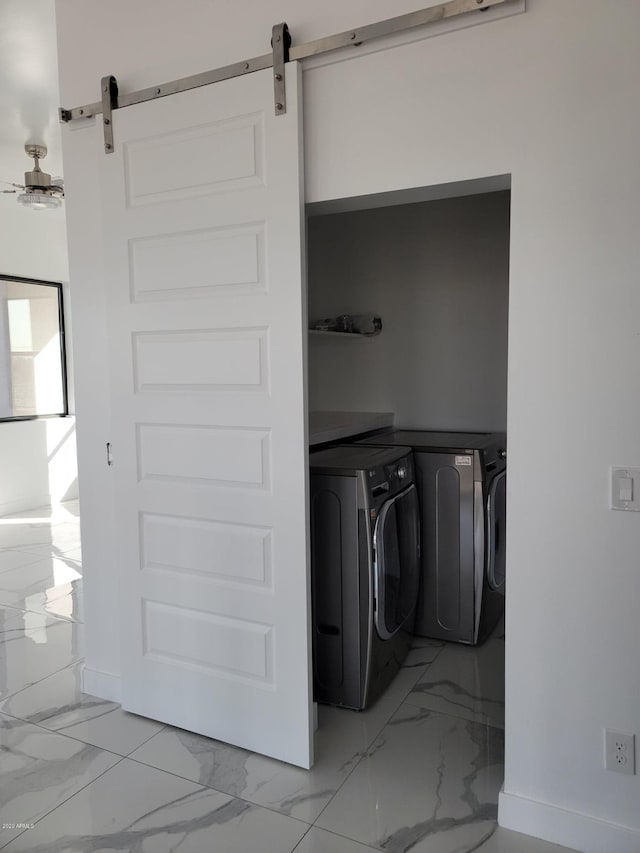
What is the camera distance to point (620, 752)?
1706 millimetres

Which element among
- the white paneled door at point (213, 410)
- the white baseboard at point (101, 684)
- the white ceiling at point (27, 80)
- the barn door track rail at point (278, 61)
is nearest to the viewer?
the barn door track rail at point (278, 61)

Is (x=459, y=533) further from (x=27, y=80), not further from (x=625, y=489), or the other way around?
Answer: (x=27, y=80)

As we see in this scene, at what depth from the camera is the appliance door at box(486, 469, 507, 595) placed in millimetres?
2959

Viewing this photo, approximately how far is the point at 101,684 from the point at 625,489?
219 centimetres

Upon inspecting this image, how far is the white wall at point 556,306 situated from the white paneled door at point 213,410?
0.34 meters

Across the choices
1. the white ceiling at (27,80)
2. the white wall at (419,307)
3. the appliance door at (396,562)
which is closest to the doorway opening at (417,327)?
the white wall at (419,307)

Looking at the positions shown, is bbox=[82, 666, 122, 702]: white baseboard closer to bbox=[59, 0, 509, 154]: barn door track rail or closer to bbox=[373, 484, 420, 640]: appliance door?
bbox=[373, 484, 420, 640]: appliance door

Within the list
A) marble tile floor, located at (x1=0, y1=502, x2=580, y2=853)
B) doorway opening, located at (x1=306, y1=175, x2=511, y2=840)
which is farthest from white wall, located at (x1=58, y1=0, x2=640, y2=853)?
doorway opening, located at (x1=306, y1=175, x2=511, y2=840)

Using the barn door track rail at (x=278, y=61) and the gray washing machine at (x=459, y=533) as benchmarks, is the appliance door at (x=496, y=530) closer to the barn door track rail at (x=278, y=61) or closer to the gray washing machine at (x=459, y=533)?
the gray washing machine at (x=459, y=533)

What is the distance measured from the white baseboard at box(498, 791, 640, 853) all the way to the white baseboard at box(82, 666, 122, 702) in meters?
1.56

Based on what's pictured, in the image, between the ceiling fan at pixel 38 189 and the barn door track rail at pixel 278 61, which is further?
the ceiling fan at pixel 38 189

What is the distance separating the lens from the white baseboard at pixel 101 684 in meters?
2.60

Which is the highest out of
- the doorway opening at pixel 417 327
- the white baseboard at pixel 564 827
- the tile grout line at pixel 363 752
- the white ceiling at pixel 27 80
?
the white ceiling at pixel 27 80

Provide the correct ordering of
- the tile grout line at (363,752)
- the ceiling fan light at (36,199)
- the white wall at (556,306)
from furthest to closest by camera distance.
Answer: the ceiling fan light at (36,199) → the tile grout line at (363,752) → the white wall at (556,306)
